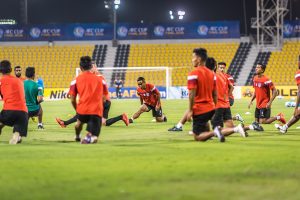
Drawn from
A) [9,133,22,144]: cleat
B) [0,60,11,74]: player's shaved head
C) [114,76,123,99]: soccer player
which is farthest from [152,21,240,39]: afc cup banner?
[9,133,22,144]: cleat

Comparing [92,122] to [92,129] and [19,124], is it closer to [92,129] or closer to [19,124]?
[92,129]

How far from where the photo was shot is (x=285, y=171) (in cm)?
843

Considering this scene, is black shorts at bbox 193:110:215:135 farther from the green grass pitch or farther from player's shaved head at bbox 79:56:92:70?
player's shaved head at bbox 79:56:92:70

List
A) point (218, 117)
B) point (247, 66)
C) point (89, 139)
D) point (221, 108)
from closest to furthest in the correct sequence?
point (89, 139), point (218, 117), point (221, 108), point (247, 66)

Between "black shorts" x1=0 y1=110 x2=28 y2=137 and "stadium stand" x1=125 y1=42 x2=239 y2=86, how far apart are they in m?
46.3

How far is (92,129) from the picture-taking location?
13.4 metres

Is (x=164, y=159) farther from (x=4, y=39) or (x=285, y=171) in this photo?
(x=4, y=39)

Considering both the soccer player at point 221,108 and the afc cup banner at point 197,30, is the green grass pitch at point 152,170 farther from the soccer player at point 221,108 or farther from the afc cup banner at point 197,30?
the afc cup banner at point 197,30

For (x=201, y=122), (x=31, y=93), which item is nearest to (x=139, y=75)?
(x=31, y=93)

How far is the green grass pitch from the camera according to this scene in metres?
6.82

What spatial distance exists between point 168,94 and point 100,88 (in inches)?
1684

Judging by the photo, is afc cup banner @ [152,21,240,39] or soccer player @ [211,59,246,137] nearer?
soccer player @ [211,59,246,137]

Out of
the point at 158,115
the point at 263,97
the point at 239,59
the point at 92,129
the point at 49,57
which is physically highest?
the point at 49,57

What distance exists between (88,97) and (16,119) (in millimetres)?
1688
